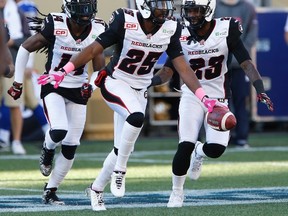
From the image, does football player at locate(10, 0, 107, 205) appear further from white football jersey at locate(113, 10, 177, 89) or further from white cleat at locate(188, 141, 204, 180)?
white cleat at locate(188, 141, 204, 180)

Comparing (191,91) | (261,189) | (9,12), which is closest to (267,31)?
(9,12)

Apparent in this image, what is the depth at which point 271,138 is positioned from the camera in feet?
47.7

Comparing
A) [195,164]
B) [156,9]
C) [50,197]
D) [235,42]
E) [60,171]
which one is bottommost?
[195,164]

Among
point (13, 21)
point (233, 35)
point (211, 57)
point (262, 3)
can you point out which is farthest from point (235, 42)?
point (262, 3)

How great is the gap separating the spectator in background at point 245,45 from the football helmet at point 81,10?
480 cm

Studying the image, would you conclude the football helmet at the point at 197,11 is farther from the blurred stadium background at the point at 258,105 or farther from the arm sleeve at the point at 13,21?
the blurred stadium background at the point at 258,105

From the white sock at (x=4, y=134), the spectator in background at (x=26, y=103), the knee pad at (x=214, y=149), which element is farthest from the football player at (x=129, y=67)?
the white sock at (x=4, y=134)

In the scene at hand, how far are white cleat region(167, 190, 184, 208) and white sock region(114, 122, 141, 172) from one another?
443 millimetres

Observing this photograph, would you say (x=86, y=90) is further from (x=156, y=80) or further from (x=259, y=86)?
(x=259, y=86)

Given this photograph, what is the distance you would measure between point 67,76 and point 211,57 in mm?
1124

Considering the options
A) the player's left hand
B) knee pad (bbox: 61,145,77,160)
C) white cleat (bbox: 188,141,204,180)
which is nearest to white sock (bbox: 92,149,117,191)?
knee pad (bbox: 61,145,77,160)

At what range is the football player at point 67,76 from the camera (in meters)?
7.95

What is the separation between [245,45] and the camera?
41.9 ft

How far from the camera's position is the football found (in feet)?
23.7
